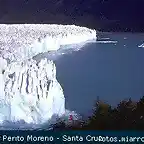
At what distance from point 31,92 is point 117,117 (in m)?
0.51

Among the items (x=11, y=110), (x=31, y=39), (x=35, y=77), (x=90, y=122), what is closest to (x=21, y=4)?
(x=31, y=39)

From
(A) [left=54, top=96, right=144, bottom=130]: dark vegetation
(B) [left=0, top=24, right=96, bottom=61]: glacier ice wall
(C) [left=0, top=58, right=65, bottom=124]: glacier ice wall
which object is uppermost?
(B) [left=0, top=24, right=96, bottom=61]: glacier ice wall

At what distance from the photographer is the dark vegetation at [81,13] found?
2.06 metres

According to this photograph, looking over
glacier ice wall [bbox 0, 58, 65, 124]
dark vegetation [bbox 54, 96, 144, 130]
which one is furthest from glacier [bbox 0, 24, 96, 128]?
dark vegetation [bbox 54, 96, 144, 130]

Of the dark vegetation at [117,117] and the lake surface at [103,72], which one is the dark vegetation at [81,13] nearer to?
the lake surface at [103,72]

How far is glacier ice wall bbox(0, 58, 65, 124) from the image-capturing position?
6.56 ft

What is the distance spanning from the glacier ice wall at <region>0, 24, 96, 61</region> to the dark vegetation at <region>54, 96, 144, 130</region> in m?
0.41

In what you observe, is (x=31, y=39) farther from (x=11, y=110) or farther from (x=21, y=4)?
(x=11, y=110)

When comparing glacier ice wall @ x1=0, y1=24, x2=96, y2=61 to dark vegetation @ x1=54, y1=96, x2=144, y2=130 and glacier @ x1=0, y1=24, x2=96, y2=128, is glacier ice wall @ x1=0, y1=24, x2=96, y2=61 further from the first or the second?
dark vegetation @ x1=54, y1=96, x2=144, y2=130

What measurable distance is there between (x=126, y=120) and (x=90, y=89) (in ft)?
Answer: 0.89

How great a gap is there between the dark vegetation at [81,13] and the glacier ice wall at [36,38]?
43 mm

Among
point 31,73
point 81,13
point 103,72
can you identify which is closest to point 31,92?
point 31,73

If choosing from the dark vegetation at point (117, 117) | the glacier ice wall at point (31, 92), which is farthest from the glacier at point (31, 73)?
the dark vegetation at point (117, 117)

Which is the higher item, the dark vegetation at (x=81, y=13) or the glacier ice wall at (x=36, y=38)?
the dark vegetation at (x=81, y=13)
